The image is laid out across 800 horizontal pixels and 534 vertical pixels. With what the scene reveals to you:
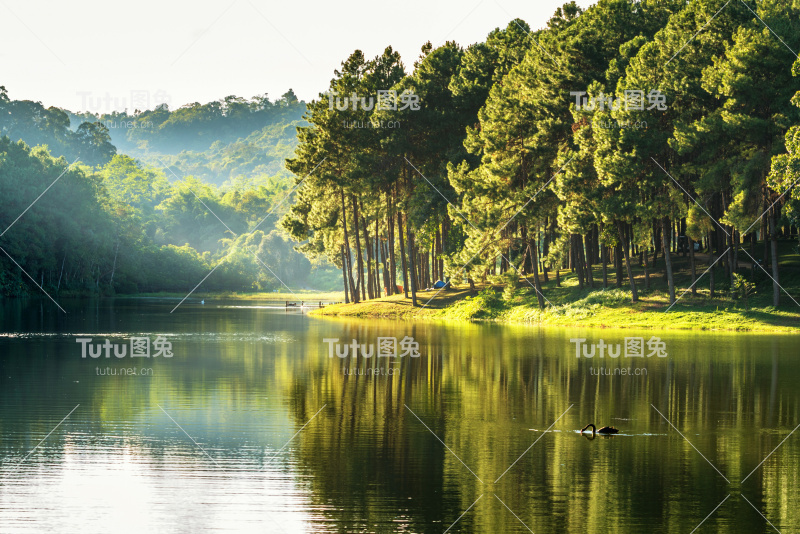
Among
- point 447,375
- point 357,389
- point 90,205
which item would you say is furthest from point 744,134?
point 90,205

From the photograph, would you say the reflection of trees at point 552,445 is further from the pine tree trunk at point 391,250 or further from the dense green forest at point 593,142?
the pine tree trunk at point 391,250

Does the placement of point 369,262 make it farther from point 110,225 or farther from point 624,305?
point 110,225

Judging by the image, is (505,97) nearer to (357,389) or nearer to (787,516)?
(357,389)

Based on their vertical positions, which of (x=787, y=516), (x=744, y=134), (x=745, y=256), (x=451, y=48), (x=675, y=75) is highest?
(x=451, y=48)

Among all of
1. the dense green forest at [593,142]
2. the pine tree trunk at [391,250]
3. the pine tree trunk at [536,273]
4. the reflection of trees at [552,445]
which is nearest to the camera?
the reflection of trees at [552,445]

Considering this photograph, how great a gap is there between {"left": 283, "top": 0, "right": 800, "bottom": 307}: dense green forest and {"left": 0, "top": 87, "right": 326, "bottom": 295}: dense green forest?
3691 cm

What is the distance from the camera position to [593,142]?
45.5 meters

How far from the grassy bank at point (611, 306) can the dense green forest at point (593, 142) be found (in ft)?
2.26

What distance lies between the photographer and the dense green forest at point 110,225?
88188 mm

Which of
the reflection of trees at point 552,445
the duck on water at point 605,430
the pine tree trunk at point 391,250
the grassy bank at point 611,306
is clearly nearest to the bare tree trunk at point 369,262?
the pine tree trunk at point 391,250

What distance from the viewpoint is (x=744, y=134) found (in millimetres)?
41188

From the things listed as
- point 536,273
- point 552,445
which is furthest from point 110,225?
point 552,445

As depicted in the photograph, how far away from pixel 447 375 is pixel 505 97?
3178 centimetres

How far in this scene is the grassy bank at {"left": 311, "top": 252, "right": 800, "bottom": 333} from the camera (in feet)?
135
